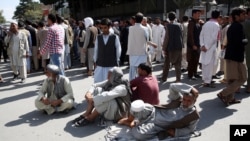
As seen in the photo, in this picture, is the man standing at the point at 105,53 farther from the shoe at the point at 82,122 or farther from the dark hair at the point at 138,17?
the shoe at the point at 82,122

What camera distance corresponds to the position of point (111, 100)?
5.49m

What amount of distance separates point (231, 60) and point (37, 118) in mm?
3846

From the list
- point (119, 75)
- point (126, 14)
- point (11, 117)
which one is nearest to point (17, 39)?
point (11, 117)

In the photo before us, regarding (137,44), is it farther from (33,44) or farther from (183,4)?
(183,4)

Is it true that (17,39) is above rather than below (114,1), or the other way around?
below

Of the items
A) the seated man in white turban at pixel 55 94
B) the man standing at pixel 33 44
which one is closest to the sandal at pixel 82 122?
the seated man in white turban at pixel 55 94

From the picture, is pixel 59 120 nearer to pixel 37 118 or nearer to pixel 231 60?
pixel 37 118

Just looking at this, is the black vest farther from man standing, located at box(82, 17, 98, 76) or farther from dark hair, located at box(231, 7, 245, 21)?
man standing, located at box(82, 17, 98, 76)

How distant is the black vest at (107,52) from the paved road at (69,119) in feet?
3.35

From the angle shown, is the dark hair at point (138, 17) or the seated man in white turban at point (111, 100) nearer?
the seated man in white turban at point (111, 100)

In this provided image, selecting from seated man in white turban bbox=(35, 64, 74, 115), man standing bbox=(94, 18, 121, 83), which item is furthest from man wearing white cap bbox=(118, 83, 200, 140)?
man standing bbox=(94, 18, 121, 83)

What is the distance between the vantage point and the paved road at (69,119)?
5.21m

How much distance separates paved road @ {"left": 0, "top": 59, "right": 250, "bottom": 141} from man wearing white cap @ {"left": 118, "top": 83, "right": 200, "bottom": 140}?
0.92ft

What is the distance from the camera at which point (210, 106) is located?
261 inches
